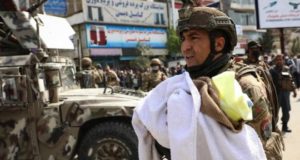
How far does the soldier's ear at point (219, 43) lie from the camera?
205cm

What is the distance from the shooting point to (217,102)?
1.83m

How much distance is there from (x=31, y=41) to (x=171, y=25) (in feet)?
126

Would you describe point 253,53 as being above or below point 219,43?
below

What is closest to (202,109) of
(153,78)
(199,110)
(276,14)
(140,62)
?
(199,110)

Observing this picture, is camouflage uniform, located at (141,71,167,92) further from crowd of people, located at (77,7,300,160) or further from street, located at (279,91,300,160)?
crowd of people, located at (77,7,300,160)

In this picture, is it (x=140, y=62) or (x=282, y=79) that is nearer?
(x=282, y=79)

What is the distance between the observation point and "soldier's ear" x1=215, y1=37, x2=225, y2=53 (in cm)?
205

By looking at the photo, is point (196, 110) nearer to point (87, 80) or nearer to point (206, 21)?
point (206, 21)

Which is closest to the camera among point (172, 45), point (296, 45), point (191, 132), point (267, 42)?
point (191, 132)

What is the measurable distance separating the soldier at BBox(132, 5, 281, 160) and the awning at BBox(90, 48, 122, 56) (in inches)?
1296

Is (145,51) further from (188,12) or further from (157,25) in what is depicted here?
(188,12)

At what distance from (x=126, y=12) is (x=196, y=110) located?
38.1 meters

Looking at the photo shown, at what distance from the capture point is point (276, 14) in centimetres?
1420

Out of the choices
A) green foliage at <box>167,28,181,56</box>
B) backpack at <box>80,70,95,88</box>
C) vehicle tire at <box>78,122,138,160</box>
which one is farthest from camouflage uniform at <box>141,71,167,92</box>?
green foliage at <box>167,28,181,56</box>
